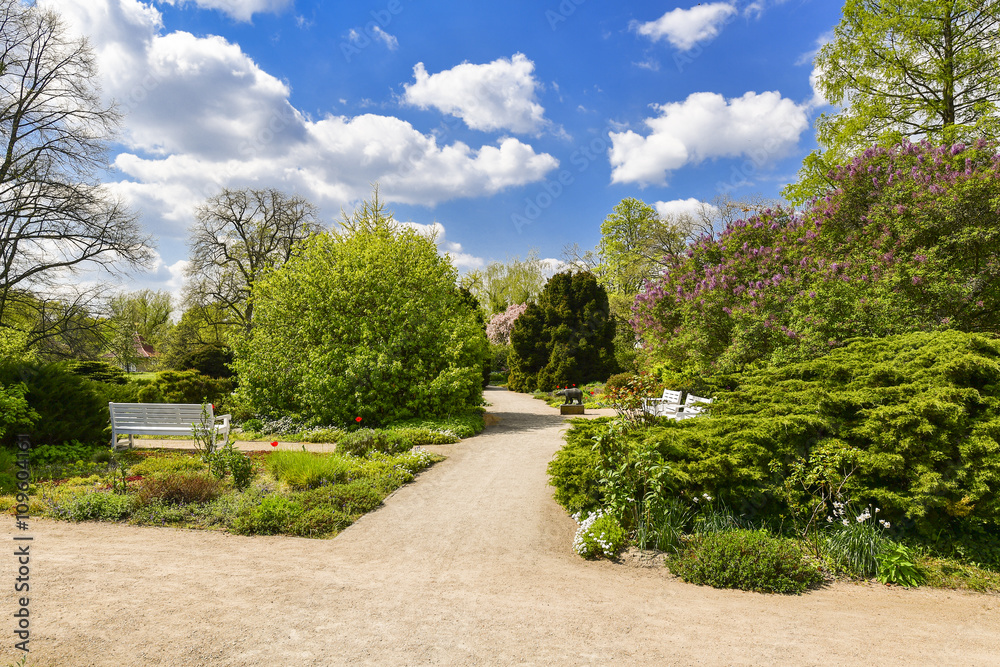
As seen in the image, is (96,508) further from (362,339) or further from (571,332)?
(571,332)

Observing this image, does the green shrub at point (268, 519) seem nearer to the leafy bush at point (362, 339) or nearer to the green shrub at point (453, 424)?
the green shrub at point (453, 424)

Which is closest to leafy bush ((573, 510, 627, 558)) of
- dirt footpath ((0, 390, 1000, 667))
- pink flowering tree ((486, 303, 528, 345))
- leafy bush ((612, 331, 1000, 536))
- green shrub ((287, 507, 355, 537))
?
dirt footpath ((0, 390, 1000, 667))

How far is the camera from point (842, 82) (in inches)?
570

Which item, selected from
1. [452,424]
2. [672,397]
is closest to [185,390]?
[452,424]

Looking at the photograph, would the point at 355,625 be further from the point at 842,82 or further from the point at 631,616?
the point at 842,82

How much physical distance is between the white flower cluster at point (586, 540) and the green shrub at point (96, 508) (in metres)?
5.27

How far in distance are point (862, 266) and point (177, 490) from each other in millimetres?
11251

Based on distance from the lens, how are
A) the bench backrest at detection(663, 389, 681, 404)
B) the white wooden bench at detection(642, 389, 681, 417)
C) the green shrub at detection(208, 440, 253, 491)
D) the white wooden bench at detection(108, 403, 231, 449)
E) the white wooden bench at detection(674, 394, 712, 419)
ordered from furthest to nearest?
1. the bench backrest at detection(663, 389, 681, 404)
2. the white wooden bench at detection(642, 389, 681, 417)
3. the white wooden bench at detection(108, 403, 231, 449)
4. the white wooden bench at detection(674, 394, 712, 419)
5. the green shrub at detection(208, 440, 253, 491)

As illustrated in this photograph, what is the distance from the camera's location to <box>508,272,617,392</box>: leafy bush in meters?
21.3

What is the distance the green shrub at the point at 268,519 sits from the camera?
532 cm

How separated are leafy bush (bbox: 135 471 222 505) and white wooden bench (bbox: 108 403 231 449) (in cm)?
255

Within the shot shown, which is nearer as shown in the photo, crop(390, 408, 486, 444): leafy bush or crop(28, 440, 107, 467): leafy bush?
crop(28, 440, 107, 467): leafy bush

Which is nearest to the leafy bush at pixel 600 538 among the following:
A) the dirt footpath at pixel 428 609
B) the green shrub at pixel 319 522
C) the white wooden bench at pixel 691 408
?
the dirt footpath at pixel 428 609

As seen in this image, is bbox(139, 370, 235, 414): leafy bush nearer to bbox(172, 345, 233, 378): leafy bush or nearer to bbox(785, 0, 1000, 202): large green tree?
bbox(172, 345, 233, 378): leafy bush
